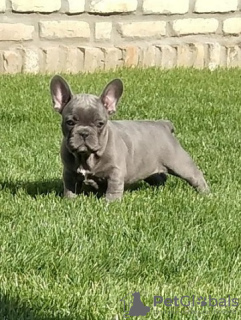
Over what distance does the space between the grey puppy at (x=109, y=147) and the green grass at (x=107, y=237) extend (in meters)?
0.14

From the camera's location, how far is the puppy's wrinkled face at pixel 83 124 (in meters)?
4.78

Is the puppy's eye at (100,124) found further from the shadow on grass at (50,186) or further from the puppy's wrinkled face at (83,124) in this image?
the shadow on grass at (50,186)

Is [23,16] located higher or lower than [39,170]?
higher

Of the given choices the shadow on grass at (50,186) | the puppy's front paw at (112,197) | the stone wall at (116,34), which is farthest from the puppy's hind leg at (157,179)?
the stone wall at (116,34)

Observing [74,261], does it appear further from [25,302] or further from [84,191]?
[84,191]

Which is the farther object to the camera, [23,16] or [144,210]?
[23,16]

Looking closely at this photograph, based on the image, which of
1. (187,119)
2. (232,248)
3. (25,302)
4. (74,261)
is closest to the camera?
(25,302)

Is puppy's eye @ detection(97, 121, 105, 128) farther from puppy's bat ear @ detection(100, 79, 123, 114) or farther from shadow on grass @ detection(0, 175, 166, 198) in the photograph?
shadow on grass @ detection(0, 175, 166, 198)

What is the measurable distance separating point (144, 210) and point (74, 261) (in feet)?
Result: 3.27

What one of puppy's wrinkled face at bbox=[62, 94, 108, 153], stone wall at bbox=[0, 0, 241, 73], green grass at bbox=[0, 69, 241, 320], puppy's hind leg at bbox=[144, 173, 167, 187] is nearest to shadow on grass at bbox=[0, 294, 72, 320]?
green grass at bbox=[0, 69, 241, 320]

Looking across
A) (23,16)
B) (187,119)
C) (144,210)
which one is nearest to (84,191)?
(144,210)

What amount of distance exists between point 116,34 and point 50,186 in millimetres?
5282

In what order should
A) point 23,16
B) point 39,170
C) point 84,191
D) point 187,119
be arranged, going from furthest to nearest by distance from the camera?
1. point 23,16
2. point 187,119
3. point 39,170
4. point 84,191

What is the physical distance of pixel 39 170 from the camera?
6.05 meters
